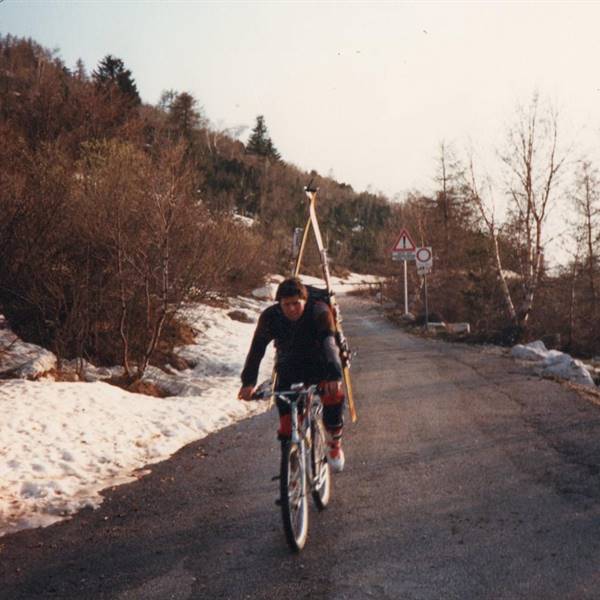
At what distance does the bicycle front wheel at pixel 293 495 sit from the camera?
439cm

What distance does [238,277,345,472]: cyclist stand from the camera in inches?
199

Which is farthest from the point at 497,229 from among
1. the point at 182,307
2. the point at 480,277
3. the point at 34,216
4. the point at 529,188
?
the point at 34,216

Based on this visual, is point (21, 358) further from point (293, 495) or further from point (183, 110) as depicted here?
point (183, 110)

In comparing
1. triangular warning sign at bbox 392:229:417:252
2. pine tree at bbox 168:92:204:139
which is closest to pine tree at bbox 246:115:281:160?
pine tree at bbox 168:92:204:139

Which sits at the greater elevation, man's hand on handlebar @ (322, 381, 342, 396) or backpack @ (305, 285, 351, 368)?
backpack @ (305, 285, 351, 368)

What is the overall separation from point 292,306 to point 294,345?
36 cm

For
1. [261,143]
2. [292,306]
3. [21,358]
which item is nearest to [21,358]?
[21,358]

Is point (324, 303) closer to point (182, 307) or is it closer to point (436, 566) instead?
point (436, 566)

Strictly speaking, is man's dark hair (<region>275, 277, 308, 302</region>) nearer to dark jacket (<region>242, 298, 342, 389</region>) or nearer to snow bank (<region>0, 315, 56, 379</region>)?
dark jacket (<region>242, 298, 342, 389</region>)

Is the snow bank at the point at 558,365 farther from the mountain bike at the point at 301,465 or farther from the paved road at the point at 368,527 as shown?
the mountain bike at the point at 301,465

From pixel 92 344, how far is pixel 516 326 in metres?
14.0

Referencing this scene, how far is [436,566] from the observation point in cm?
426

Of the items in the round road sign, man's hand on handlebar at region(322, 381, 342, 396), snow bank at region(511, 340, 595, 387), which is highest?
the round road sign

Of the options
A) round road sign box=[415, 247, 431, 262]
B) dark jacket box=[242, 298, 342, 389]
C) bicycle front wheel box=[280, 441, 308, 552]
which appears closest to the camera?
bicycle front wheel box=[280, 441, 308, 552]
